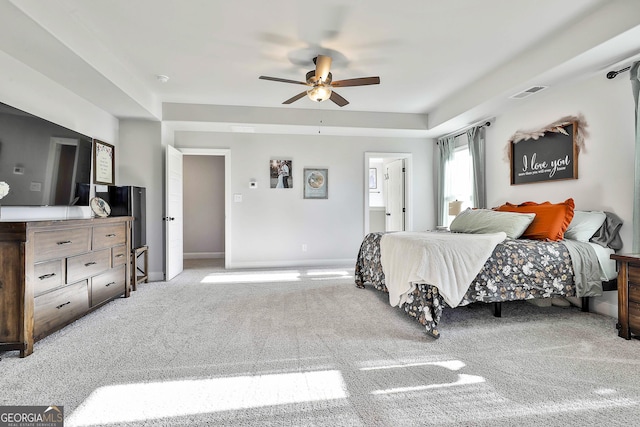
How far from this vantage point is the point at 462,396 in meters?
1.63

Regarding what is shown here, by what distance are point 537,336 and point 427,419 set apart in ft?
5.09

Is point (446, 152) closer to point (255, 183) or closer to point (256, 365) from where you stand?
point (255, 183)

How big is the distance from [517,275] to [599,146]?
1.63 m

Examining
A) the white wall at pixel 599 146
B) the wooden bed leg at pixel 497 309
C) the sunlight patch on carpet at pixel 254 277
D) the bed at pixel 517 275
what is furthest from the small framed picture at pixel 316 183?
the wooden bed leg at pixel 497 309

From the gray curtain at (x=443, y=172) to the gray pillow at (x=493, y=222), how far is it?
172 centimetres

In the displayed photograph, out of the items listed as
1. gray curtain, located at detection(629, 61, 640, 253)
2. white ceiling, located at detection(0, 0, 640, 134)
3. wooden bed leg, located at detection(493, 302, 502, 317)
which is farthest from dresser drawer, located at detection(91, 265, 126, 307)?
gray curtain, located at detection(629, 61, 640, 253)

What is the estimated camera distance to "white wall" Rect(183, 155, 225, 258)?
6.90 metres

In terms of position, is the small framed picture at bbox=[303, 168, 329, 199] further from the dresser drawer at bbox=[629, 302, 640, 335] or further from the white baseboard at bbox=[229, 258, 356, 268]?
the dresser drawer at bbox=[629, 302, 640, 335]

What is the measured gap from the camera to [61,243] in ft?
8.19

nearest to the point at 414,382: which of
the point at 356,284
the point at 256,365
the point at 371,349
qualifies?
the point at 371,349

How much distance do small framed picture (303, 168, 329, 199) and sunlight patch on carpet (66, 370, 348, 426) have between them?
408 centimetres

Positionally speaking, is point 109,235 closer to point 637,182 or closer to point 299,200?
point 299,200

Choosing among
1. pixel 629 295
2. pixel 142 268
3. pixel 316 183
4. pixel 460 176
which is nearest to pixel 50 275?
pixel 142 268

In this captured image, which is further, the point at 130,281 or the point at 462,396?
the point at 130,281
